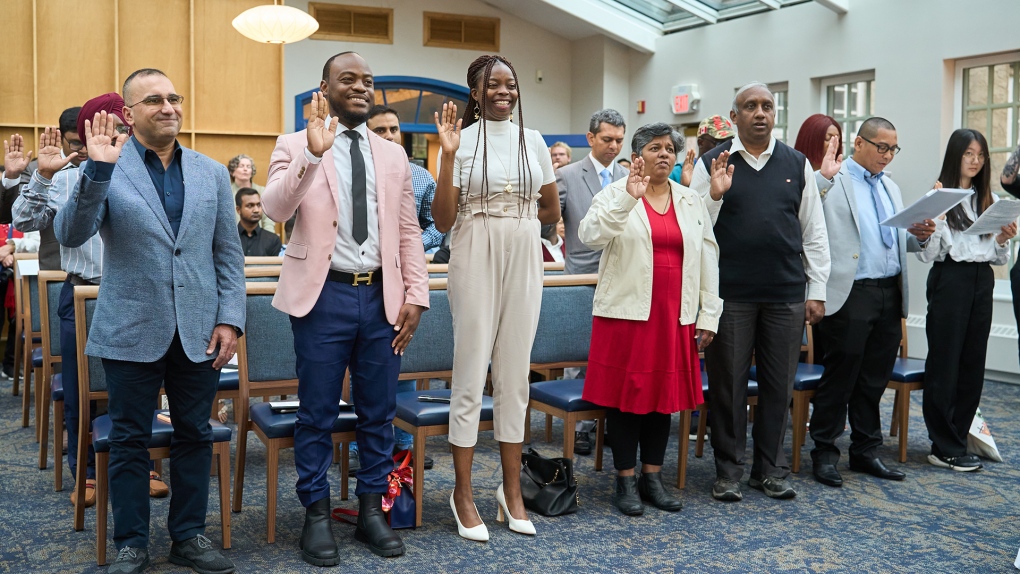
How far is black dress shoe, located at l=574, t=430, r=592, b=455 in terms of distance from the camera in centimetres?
454

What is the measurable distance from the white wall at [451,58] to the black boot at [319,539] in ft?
24.3

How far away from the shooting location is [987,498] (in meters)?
3.83

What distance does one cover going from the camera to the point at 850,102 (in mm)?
7953

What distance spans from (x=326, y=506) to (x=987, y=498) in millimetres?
2703

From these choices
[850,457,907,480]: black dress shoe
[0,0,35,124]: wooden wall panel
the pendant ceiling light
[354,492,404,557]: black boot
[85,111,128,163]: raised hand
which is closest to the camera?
[85,111,128,163]: raised hand

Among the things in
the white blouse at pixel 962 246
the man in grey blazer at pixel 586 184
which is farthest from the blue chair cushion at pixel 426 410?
the white blouse at pixel 962 246

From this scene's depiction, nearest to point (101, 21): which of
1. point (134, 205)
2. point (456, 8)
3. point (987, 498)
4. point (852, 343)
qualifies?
point (456, 8)

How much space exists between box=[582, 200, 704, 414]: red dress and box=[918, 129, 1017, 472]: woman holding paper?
148cm

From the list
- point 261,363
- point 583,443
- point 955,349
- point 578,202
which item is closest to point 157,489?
point 261,363

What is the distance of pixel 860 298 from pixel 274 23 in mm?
4976

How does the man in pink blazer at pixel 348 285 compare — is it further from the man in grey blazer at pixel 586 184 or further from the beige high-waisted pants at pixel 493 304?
the man in grey blazer at pixel 586 184

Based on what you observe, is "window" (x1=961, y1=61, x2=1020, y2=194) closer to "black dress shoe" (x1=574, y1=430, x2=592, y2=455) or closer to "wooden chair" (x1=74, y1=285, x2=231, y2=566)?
"black dress shoe" (x1=574, y1=430, x2=592, y2=455)

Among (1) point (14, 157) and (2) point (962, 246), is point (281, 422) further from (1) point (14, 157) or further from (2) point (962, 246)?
(2) point (962, 246)

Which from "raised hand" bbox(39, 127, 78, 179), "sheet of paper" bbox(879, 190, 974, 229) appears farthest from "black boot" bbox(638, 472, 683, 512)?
"raised hand" bbox(39, 127, 78, 179)
